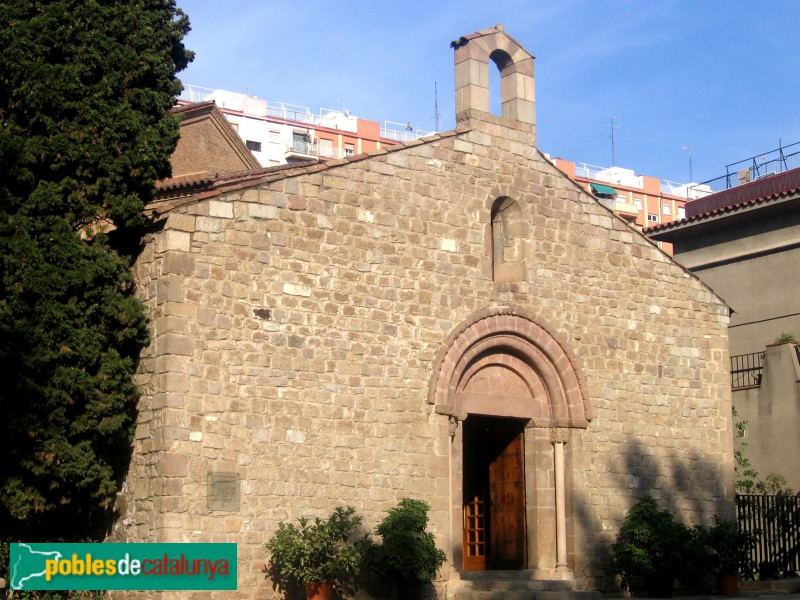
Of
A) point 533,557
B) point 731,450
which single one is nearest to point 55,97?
point 533,557

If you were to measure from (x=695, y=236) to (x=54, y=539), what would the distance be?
1915cm

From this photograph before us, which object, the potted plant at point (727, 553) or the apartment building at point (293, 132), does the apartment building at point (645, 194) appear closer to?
the apartment building at point (293, 132)

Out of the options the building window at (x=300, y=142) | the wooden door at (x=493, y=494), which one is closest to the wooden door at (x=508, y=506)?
the wooden door at (x=493, y=494)

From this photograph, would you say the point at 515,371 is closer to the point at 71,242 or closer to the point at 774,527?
the point at 774,527

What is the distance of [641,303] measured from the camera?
65.5 feet

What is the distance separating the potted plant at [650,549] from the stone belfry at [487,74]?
20.6 ft

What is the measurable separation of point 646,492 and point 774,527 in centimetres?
416

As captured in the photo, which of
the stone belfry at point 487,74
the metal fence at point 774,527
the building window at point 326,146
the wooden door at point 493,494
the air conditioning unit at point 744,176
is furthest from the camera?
the building window at point 326,146

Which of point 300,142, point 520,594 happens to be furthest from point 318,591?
point 300,142

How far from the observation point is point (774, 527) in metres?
22.1

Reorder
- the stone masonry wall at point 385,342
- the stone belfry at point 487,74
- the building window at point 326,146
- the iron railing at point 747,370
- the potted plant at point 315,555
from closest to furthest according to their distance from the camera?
the potted plant at point 315,555 < the stone masonry wall at point 385,342 < the stone belfry at point 487,74 < the iron railing at point 747,370 < the building window at point 326,146

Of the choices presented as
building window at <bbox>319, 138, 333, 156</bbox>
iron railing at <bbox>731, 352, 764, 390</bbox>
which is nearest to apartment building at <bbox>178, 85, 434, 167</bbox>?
building window at <bbox>319, 138, 333, 156</bbox>

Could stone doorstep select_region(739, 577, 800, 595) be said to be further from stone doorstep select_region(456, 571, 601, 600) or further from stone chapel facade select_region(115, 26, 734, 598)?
stone doorstep select_region(456, 571, 601, 600)

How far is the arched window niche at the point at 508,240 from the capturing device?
60.6 feet
